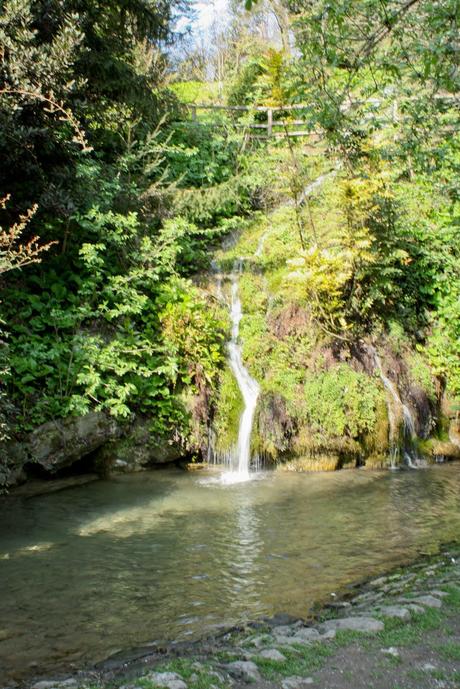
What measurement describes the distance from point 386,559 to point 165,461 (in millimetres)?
5171

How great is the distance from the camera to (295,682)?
3582 mm

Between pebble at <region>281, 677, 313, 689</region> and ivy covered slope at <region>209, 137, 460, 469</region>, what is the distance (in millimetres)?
7328

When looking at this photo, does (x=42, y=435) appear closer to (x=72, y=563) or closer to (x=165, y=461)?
(x=165, y=461)

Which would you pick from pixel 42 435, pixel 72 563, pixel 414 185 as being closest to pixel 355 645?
pixel 72 563

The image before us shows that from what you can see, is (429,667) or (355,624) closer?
(429,667)

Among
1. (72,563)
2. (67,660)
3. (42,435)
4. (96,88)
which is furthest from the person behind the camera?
(96,88)

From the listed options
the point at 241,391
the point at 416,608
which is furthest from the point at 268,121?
the point at 416,608

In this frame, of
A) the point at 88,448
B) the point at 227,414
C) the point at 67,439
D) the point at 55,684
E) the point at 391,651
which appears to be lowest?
the point at 55,684

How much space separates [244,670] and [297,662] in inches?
13.7

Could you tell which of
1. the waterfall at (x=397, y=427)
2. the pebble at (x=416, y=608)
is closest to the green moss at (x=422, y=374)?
the waterfall at (x=397, y=427)

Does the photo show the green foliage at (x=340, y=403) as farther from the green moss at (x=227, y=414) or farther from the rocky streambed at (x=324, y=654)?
the rocky streambed at (x=324, y=654)

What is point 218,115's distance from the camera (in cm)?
1866

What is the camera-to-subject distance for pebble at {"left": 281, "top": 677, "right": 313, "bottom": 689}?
353 centimetres

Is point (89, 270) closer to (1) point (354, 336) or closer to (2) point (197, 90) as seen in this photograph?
(1) point (354, 336)
